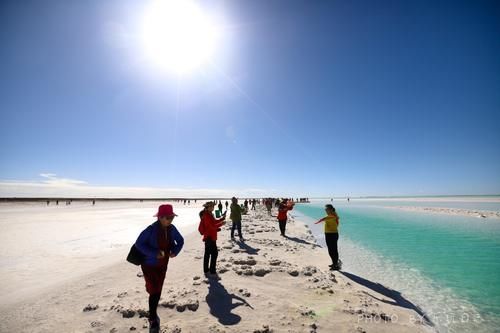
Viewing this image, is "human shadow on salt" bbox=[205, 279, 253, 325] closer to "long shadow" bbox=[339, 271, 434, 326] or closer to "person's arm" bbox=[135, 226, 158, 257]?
"person's arm" bbox=[135, 226, 158, 257]

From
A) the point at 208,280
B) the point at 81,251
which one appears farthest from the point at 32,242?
the point at 208,280

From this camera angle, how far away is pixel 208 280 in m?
6.88

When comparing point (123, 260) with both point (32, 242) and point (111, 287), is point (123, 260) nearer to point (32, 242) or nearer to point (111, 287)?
point (111, 287)

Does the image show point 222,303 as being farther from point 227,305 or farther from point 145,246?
point 145,246

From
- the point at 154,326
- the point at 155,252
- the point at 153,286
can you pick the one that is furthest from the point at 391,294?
the point at 155,252

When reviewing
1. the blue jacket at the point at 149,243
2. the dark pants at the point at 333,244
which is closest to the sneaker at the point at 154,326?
the blue jacket at the point at 149,243

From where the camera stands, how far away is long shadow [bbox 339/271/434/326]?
5.80 m

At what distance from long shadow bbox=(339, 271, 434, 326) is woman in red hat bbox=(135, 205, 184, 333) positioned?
5269mm

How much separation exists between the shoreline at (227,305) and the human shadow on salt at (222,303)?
0.06 feet

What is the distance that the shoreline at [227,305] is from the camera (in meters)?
4.55

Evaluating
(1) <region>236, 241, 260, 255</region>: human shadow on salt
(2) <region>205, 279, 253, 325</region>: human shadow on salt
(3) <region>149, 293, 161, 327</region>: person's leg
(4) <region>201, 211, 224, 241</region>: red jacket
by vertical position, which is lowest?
(1) <region>236, 241, 260, 255</region>: human shadow on salt

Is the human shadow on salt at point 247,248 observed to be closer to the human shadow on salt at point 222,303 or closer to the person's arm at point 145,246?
the human shadow on salt at point 222,303

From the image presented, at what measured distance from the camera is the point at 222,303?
5438 millimetres

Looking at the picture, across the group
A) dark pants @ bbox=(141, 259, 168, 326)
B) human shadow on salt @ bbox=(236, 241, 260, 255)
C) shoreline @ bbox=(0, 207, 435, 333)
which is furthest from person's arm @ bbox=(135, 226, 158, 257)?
human shadow on salt @ bbox=(236, 241, 260, 255)
